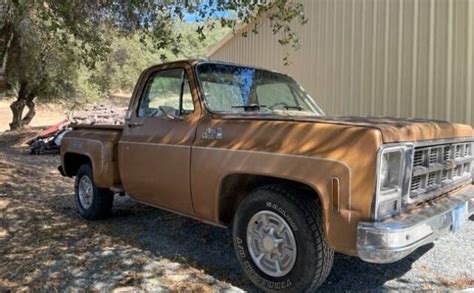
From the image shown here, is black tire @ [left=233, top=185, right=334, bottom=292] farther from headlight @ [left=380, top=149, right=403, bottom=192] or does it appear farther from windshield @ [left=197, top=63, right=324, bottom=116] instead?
windshield @ [left=197, top=63, right=324, bottom=116]

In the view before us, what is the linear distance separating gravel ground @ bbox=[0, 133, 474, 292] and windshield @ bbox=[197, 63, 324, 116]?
63.1 inches

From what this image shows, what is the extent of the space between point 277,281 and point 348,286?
73 cm

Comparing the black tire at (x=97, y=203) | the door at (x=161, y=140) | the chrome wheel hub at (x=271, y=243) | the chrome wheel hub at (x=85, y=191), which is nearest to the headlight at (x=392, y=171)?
the chrome wheel hub at (x=271, y=243)

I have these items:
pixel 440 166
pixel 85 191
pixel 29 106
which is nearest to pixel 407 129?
pixel 440 166

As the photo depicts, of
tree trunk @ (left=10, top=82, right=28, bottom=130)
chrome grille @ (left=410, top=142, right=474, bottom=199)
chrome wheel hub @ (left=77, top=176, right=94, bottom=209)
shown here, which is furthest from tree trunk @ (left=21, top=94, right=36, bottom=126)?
chrome grille @ (left=410, top=142, right=474, bottom=199)

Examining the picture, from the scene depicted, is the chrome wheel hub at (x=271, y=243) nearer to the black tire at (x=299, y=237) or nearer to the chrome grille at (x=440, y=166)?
the black tire at (x=299, y=237)

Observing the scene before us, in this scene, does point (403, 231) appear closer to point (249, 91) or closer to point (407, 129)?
point (407, 129)

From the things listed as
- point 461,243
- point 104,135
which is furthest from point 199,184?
point 461,243

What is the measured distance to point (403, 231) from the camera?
3.11 m

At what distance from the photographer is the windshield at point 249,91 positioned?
15.5 feet

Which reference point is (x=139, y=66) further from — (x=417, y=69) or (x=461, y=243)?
(x=461, y=243)

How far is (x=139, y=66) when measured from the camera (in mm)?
25062

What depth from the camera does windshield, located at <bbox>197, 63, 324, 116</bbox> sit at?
15.5 ft

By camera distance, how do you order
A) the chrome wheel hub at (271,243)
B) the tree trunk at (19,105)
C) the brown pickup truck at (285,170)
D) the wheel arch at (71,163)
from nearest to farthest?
the brown pickup truck at (285,170), the chrome wheel hub at (271,243), the wheel arch at (71,163), the tree trunk at (19,105)
